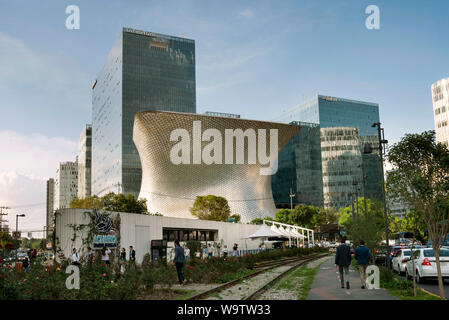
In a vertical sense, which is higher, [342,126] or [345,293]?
[342,126]

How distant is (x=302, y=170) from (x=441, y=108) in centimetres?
4665

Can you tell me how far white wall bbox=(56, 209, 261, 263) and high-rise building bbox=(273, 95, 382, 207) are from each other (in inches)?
3486

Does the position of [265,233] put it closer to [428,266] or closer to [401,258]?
[401,258]

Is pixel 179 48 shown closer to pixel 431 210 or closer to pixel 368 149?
pixel 368 149

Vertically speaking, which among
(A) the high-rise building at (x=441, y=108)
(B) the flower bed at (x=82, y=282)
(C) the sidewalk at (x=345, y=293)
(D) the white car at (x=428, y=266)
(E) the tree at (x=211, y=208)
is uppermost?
(A) the high-rise building at (x=441, y=108)

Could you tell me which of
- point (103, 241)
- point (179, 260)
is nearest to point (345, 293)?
point (179, 260)

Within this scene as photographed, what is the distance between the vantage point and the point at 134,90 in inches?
4843

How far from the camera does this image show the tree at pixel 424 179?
1210 cm

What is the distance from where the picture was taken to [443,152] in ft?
41.2

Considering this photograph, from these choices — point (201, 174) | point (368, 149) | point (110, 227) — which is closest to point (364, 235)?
point (368, 149)

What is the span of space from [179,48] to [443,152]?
126 metres

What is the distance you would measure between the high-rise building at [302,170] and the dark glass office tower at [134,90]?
111ft

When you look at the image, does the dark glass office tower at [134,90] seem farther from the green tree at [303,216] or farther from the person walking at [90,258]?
the person walking at [90,258]

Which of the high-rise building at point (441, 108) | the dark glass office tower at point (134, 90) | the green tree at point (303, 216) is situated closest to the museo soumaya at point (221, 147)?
the green tree at point (303, 216)
